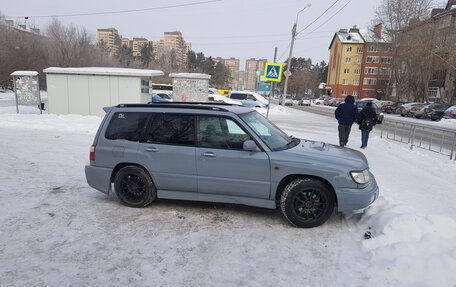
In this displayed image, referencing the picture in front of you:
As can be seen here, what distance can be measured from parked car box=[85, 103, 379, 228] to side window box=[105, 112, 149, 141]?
16 millimetres

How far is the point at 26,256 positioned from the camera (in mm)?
3592

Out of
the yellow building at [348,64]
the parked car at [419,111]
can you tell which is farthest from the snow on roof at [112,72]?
the yellow building at [348,64]

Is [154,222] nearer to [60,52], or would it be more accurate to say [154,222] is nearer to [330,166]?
[330,166]

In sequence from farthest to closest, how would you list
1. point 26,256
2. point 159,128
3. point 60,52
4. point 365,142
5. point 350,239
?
point 60,52 < point 365,142 < point 159,128 < point 350,239 < point 26,256

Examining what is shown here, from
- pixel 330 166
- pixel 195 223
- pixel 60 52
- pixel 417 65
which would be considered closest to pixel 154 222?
pixel 195 223

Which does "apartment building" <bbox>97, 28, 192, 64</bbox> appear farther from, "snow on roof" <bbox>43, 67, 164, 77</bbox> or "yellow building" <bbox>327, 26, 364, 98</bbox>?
"snow on roof" <bbox>43, 67, 164, 77</bbox>

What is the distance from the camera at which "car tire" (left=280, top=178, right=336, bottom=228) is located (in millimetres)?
4344

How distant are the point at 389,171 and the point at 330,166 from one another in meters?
4.39

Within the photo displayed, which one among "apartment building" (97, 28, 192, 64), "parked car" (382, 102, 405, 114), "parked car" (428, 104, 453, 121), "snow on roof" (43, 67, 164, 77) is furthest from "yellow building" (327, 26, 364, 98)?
"snow on roof" (43, 67, 164, 77)

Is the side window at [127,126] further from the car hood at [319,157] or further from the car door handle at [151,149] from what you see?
the car hood at [319,157]

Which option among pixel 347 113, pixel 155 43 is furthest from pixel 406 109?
pixel 155 43

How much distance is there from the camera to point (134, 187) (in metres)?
5.09

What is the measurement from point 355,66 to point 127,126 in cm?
7976

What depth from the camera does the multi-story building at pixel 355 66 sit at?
72.0 m
